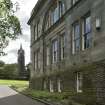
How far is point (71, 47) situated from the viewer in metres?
33.8

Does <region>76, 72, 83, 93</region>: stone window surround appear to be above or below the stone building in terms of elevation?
below

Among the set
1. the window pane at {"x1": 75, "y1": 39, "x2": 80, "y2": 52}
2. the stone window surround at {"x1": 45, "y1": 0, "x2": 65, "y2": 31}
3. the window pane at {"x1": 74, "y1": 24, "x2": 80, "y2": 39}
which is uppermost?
the stone window surround at {"x1": 45, "y1": 0, "x2": 65, "y2": 31}

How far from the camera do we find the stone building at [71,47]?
26625 millimetres

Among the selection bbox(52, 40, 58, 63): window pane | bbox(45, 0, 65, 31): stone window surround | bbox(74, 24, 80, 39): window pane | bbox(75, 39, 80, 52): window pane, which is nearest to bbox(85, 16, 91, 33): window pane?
bbox(74, 24, 80, 39): window pane

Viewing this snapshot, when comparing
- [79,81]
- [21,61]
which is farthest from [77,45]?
[21,61]

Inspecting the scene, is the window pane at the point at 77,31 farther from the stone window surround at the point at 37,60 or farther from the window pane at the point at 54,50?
the stone window surround at the point at 37,60

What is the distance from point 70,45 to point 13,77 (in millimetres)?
65713

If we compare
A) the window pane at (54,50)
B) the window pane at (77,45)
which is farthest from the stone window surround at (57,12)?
the window pane at (77,45)

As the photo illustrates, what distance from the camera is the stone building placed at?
2662 cm

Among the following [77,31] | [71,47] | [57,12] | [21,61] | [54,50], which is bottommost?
[71,47]

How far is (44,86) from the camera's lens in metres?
44.9

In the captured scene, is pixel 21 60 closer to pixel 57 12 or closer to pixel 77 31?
pixel 57 12

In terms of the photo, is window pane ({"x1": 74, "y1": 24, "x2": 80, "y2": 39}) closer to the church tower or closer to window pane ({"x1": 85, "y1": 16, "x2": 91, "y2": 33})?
window pane ({"x1": 85, "y1": 16, "x2": 91, "y2": 33})

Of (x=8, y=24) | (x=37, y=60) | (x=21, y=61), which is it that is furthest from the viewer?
(x=21, y=61)
